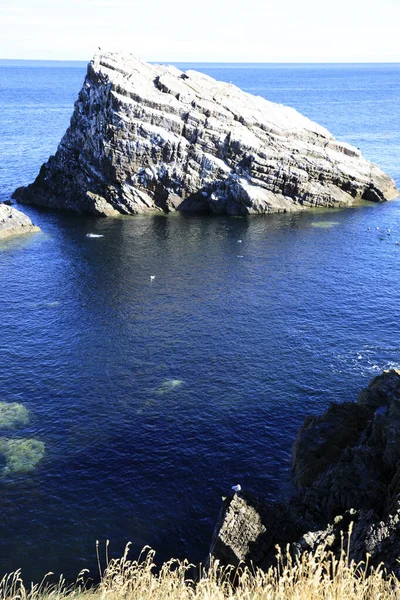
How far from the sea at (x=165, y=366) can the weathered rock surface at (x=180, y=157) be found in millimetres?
14945

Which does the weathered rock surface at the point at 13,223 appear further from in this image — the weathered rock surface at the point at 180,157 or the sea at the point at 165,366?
the weathered rock surface at the point at 180,157

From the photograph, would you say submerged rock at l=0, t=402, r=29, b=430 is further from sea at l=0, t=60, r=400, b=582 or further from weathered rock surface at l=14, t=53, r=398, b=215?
weathered rock surface at l=14, t=53, r=398, b=215

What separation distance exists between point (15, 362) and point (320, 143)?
337 ft

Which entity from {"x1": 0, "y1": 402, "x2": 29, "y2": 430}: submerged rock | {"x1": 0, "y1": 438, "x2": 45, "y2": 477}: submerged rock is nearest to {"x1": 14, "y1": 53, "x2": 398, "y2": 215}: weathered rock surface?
{"x1": 0, "y1": 402, "x2": 29, "y2": 430}: submerged rock

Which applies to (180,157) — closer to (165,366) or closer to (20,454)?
(165,366)

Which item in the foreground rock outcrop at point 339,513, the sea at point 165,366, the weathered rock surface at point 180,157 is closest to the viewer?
the foreground rock outcrop at point 339,513

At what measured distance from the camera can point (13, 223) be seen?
123m

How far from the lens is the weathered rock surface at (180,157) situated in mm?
133750

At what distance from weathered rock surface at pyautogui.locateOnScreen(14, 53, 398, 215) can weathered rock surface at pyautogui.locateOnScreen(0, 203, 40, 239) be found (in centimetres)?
1799

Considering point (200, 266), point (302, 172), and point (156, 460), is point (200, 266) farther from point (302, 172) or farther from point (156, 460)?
point (156, 460)

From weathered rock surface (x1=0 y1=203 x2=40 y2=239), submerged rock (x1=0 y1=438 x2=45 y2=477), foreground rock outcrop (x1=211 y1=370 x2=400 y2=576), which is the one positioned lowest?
submerged rock (x1=0 y1=438 x2=45 y2=477)

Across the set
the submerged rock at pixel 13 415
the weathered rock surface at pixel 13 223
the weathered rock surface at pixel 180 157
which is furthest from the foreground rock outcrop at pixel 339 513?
the weathered rock surface at pixel 180 157

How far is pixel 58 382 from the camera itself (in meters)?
67.3

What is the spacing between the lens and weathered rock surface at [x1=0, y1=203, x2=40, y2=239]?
121625 mm
